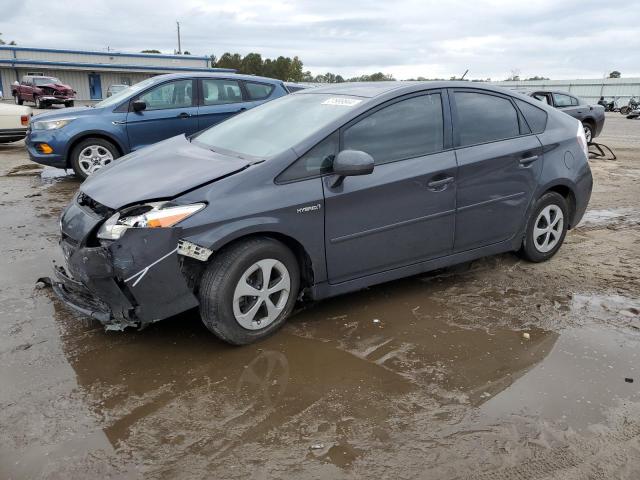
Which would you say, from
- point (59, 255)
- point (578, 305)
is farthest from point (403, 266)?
point (59, 255)

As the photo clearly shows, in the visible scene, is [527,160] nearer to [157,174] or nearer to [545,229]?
[545,229]

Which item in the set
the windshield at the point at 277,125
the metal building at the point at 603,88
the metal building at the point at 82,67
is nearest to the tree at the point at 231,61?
the metal building at the point at 82,67

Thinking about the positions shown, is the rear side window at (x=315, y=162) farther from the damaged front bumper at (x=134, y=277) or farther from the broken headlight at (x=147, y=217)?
the damaged front bumper at (x=134, y=277)

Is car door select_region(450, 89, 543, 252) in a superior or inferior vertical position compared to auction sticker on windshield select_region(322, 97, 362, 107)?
inferior

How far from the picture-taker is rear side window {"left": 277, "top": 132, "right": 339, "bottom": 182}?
11.5 ft

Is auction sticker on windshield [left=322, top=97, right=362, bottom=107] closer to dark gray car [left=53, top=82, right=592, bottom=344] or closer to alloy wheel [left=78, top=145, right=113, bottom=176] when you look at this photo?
dark gray car [left=53, top=82, right=592, bottom=344]

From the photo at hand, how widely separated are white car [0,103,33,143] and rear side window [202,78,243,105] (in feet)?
19.1

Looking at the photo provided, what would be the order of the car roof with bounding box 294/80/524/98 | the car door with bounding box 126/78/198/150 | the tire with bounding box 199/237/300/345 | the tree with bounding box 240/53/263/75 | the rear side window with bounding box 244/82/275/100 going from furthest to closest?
the tree with bounding box 240/53/263/75
the rear side window with bounding box 244/82/275/100
the car door with bounding box 126/78/198/150
the car roof with bounding box 294/80/524/98
the tire with bounding box 199/237/300/345

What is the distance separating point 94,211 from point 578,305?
11.9 ft

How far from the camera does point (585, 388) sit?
309 centimetres

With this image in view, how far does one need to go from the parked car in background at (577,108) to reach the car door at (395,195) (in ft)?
38.1

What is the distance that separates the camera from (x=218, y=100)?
8.81m

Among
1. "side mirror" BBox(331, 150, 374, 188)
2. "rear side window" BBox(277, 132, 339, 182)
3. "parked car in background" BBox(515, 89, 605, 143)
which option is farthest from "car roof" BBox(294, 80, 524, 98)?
"parked car in background" BBox(515, 89, 605, 143)

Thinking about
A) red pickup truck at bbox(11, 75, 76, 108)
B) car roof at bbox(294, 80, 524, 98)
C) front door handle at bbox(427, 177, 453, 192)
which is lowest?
front door handle at bbox(427, 177, 453, 192)
